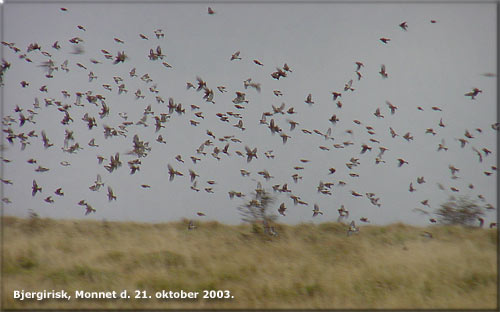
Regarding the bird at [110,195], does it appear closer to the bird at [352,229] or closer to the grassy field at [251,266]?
the grassy field at [251,266]

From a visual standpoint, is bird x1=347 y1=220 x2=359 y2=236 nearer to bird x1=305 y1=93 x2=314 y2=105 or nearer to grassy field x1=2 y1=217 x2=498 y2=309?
grassy field x1=2 y1=217 x2=498 y2=309

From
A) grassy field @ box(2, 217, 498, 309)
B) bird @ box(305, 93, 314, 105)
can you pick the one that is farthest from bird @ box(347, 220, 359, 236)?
bird @ box(305, 93, 314, 105)

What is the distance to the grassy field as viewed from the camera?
51.2 feet

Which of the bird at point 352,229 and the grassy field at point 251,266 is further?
the bird at point 352,229

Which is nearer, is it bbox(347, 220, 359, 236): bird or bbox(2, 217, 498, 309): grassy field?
bbox(2, 217, 498, 309): grassy field

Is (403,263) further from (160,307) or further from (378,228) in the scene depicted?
(160,307)

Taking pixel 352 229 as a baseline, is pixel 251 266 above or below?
below

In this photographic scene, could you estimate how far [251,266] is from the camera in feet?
57.9

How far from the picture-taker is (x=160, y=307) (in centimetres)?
1446

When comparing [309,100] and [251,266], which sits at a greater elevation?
[309,100]

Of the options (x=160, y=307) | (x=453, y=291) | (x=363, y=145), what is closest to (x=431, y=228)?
(x=363, y=145)

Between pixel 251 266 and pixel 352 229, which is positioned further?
pixel 352 229

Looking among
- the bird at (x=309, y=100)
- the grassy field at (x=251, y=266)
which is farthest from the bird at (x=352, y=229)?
the bird at (x=309, y=100)

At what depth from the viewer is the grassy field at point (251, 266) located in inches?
615
